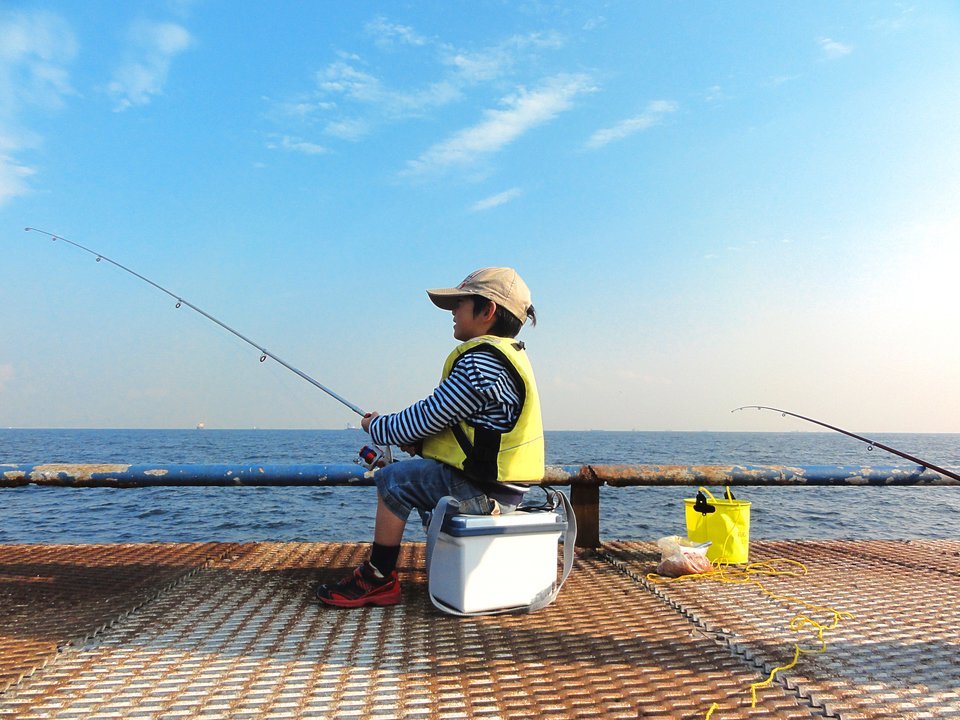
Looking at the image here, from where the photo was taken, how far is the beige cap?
Answer: 3291 mm

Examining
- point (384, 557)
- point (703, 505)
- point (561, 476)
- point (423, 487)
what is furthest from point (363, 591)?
point (703, 505)

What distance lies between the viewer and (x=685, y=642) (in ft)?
8.93

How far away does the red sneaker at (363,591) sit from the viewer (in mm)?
3244

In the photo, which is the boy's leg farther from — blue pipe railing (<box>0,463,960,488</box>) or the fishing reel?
blue pipe railing (<box>0,463,960,488</box>)

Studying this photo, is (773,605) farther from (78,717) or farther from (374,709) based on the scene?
(78,717)

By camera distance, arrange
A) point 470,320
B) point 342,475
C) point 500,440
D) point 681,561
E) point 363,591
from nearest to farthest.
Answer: point 500,440
point 363,591
point 470,320
point 681,561
point 342,475

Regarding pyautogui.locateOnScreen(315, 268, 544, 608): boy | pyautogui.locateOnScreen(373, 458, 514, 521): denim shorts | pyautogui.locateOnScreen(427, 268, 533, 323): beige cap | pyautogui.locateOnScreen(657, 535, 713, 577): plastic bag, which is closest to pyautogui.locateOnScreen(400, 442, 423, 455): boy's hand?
pyautogui.locateOnScreen(315, 268, 544, 608): boy

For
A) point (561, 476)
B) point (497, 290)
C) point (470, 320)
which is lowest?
point (561, 476)

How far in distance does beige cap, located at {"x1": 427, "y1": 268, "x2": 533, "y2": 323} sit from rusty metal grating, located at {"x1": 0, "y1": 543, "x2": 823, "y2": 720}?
1.41 meters

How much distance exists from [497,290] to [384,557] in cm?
135

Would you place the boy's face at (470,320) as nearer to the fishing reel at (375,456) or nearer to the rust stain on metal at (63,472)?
the fishing reel at (375,456)

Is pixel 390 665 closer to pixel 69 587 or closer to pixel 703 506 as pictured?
pixel 69 587

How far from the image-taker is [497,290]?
130 inches

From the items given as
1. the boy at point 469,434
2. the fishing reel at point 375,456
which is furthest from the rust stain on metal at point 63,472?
the boy at point 469,434
